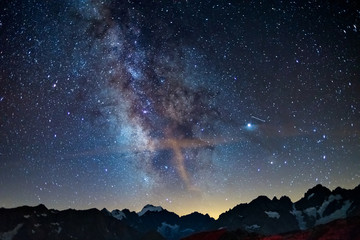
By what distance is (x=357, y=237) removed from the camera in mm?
33031

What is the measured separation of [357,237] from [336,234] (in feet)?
10.6

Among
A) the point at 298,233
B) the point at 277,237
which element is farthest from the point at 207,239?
the point at 298,233

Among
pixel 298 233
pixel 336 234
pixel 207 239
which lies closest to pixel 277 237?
pixel 298 233

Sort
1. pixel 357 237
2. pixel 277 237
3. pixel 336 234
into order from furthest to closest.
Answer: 1. pixel 277 237
2. pixel 336 234
3. pixel 357 237

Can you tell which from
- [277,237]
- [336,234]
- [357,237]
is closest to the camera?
[357,237]

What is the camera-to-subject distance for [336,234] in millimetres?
36094

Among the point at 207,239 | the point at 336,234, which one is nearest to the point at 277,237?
the point at 336,234

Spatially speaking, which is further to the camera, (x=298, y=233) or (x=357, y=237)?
(x=298, y=233)

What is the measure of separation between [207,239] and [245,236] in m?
4.44

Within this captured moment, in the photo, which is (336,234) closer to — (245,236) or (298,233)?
(298,233)

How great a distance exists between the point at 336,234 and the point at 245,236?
10.2 metres

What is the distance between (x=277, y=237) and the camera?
3853cm

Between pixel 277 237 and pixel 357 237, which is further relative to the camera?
pixel 277 237

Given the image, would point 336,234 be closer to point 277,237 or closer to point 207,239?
point 277,237
